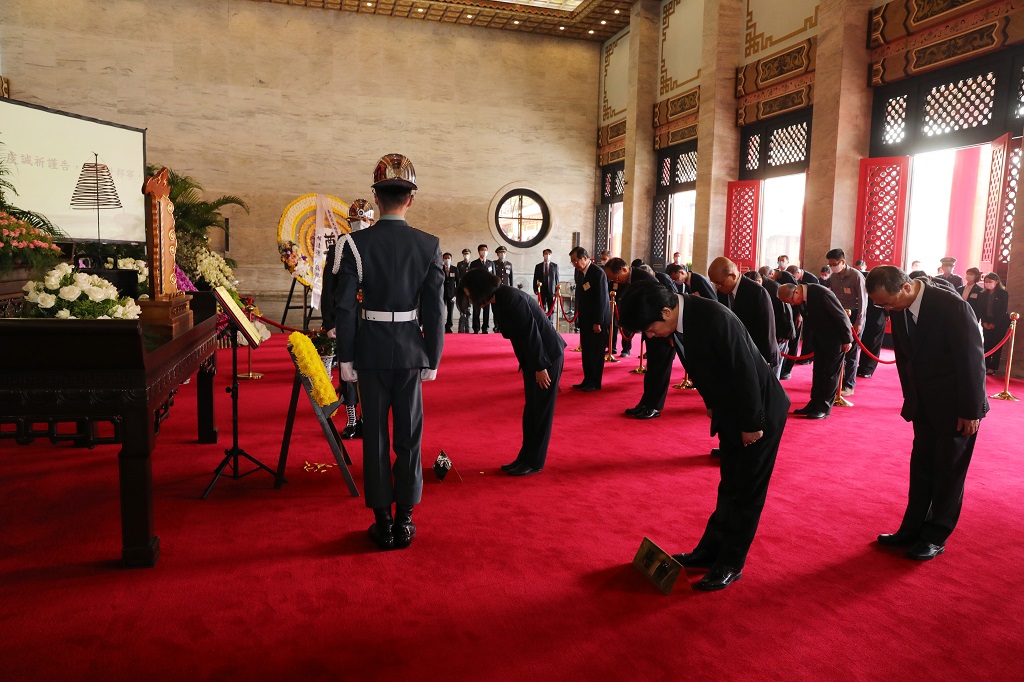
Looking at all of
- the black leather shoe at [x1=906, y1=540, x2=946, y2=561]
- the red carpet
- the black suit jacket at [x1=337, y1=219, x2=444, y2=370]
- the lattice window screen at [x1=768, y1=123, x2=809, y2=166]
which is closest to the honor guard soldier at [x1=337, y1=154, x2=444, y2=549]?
the black suit jacket at [x1=337, y1=219, x2=444, y2=370]

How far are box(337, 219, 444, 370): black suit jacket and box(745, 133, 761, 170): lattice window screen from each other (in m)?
10.2

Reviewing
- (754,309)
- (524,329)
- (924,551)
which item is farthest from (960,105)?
(924,551)

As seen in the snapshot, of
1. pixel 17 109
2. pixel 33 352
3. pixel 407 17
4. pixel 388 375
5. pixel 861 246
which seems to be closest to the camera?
pixel 33 352

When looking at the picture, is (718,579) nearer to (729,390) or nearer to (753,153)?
(729,390)

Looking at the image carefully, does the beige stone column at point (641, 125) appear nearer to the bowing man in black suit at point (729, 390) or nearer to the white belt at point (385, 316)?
the white belt at point (385, 316)

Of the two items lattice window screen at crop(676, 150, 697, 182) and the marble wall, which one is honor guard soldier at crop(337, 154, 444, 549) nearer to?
lattice window screen at crop(676, 150, 697, 182)

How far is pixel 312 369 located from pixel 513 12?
1381cm

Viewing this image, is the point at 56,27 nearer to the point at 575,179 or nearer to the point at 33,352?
the point at 575,179

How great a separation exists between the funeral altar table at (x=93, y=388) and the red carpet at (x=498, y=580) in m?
0.35

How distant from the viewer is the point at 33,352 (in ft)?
8.82

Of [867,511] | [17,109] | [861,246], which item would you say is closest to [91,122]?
[17,109]

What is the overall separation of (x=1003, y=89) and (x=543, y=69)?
1088 cm

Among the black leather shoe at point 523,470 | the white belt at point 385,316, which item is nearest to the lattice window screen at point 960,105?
the black leather shoe at point 523,470

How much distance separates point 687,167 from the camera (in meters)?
Result: 14.0
